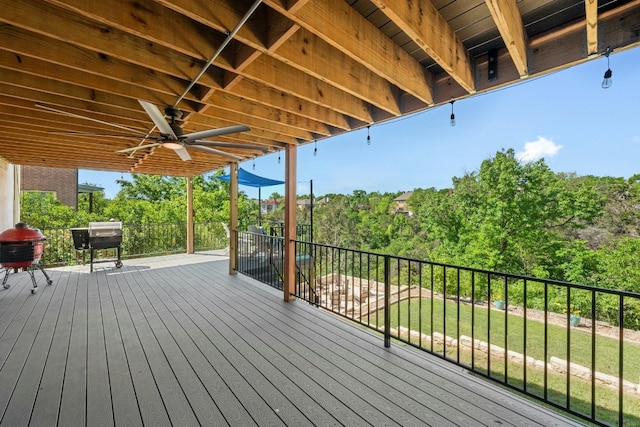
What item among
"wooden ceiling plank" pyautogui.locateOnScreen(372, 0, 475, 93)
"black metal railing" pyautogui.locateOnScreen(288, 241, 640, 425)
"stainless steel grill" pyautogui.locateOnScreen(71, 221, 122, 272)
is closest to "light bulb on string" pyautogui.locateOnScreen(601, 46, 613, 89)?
"wooden ceiling plank" pyautogui.locateOnScreen(372, 0, 475, 93)

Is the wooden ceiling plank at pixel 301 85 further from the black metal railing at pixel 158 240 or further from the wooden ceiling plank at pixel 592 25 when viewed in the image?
the black metal railing at pixel 158 240

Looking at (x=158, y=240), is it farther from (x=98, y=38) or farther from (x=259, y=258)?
(x=98, y=38)

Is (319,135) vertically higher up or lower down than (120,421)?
higher up

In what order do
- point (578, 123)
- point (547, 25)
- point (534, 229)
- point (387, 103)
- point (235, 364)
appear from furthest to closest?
point (578, 123) → point (534, 229) → point (387, 103) → point (235, 364) → point (547, 25)

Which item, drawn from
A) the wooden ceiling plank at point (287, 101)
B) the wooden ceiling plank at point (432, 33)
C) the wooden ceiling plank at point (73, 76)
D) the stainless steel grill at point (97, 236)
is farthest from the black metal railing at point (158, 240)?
the wooden ceiling plank at point (432, 33)

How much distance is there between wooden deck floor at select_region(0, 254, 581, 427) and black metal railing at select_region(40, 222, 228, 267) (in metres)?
4.43

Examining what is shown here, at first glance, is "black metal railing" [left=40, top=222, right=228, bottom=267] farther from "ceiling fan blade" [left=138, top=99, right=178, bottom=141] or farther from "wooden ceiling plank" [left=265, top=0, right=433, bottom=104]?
"wooden ceiling plank" [left=265, top=0, right=433, bottom=104]

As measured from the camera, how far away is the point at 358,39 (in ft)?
5.99

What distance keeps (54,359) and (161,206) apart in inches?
452

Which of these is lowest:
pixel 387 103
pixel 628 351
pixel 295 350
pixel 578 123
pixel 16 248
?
pixel 628 351

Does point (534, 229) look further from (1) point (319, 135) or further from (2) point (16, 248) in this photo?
(2) point (16, 248)

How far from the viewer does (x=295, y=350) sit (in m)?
2.57

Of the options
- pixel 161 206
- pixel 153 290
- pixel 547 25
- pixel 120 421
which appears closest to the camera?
pixel 120 421

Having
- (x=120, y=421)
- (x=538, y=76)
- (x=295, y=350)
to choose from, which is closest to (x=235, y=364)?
(x=295, y=350)
